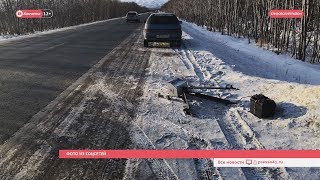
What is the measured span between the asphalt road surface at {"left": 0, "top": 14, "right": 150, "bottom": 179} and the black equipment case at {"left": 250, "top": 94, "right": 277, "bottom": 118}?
7.82 feet

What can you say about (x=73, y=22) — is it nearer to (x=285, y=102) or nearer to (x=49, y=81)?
(x=49, y=81)

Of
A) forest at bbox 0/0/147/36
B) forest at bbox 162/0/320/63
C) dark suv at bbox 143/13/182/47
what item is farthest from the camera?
forest at bbox 0/0/147/36

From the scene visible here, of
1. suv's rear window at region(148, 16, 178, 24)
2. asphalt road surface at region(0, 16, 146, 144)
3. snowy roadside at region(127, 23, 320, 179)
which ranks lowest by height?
snowy roadside at region(127, 23, 320, 179)

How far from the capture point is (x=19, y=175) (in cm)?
429

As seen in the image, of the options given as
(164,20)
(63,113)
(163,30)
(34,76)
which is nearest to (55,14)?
(164,20)

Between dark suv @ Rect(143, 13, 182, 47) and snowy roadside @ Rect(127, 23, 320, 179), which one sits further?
dark suv @ Rect(143, 13, 182, 47)

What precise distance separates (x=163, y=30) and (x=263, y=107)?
36.4 ft

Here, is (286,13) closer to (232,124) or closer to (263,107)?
(263,107)

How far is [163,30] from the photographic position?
54.9ft

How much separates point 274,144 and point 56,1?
181 feet

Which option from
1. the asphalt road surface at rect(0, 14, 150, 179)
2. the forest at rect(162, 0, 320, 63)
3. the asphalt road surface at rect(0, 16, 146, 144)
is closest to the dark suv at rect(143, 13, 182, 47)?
the asphalt road surface at rect(0, 16, 146, 144)

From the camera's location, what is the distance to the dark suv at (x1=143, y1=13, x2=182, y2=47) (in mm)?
16641

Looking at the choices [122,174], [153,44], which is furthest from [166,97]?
[153,44]

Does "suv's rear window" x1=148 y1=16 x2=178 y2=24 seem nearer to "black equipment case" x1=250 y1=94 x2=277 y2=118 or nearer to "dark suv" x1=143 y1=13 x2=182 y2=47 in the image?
"dark suv" x1=143 y1=13 x2=182 y2=47
